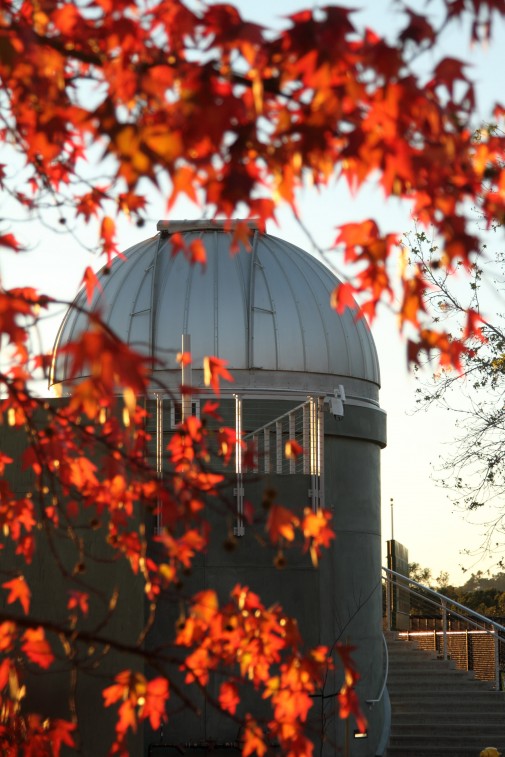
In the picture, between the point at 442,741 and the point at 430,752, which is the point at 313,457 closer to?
the point at 430,752

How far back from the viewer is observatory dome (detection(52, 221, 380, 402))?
524 inches

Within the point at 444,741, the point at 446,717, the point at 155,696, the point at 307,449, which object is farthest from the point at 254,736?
the point at 446,717

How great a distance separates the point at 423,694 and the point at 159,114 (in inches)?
506

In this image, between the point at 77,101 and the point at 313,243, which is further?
the point at 77,101

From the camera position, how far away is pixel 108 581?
9797 millimetres

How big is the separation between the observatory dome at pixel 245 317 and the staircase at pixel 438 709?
381cm

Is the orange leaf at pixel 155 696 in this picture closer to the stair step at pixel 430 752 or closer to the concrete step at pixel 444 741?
the stair step at pixel 430 752

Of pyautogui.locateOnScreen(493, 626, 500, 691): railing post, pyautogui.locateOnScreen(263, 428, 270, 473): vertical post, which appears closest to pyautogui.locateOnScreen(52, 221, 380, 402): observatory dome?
pyautogui.locateOnScreen(263, 428, 270, 473): vertical post

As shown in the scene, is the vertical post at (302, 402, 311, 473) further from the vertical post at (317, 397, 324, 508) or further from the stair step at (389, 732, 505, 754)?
the stair step at (389, 732, 505, 754)

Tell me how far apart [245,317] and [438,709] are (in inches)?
213

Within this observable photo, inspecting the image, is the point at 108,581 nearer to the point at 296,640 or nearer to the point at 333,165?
the point at 296,640

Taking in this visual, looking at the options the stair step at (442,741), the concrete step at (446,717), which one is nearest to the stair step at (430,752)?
the stair step at (442,741)

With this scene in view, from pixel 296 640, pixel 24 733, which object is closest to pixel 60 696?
pixel 24 733

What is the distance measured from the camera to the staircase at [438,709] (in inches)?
549
